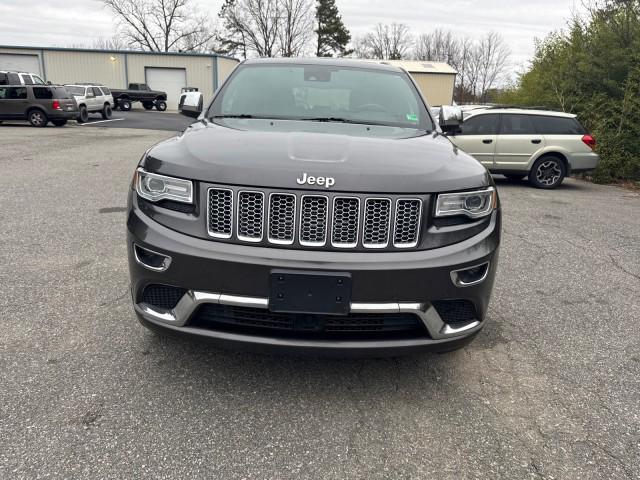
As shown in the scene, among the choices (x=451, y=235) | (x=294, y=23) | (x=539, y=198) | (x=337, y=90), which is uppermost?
(x=294, y=23)

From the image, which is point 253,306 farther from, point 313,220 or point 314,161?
point 314,161

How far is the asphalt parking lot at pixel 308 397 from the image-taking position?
211 cm

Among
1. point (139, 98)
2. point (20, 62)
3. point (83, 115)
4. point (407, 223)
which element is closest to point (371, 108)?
point (407, 223)

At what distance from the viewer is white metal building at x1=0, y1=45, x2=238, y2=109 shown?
3991cm

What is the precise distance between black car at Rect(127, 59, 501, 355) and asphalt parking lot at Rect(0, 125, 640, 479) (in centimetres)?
41

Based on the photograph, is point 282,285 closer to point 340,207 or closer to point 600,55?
point 340,207

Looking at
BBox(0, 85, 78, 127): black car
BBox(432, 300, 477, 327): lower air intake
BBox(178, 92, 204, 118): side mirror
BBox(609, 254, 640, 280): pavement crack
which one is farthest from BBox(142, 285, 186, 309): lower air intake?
BBox(0, 85, 78, 127): black car

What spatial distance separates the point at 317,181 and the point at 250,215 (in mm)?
339

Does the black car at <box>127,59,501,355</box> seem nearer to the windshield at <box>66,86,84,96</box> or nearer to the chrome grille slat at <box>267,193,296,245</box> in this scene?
the chrome grille slat at <box>267,193,296,245</box>

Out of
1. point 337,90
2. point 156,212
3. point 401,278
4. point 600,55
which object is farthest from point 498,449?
point 600,55

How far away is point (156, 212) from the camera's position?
238cm

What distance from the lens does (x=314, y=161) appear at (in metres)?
2.30

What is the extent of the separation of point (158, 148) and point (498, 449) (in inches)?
87.1

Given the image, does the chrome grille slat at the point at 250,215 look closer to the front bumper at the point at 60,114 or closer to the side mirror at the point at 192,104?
the side mirror at the point at 192,104
